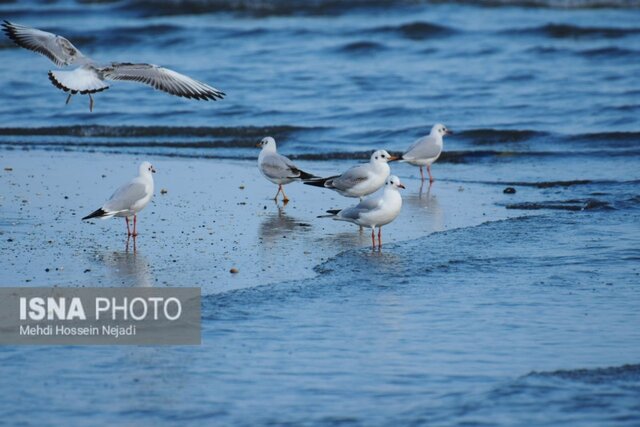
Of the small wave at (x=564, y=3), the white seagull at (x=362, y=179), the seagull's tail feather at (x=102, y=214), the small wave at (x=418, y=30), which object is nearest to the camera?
the seagull's tail feather at (x=102, y=214)

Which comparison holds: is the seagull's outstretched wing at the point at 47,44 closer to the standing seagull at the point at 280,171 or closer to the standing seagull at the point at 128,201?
the standing seagull at the point at 280,171

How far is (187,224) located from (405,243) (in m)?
2.03

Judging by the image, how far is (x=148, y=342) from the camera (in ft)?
21.9

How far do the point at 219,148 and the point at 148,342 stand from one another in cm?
1016

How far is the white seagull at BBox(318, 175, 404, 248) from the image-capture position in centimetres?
966

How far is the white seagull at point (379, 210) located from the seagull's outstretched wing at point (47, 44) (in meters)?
3.90

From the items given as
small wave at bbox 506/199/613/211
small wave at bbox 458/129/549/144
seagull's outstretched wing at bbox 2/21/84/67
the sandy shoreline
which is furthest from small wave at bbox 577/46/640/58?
seagull's outstretched wing at bbox 2/21/84/67

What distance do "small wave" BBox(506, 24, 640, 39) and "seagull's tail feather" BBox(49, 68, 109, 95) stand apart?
1643 cm

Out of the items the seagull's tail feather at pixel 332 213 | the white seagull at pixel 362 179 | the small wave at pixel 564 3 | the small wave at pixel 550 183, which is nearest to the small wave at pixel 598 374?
the seagull's tail feather at pixel 332 213

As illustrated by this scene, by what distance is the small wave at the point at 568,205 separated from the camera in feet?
36.8

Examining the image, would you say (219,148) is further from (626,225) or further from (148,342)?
(148,342)

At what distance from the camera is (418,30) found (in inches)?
1066

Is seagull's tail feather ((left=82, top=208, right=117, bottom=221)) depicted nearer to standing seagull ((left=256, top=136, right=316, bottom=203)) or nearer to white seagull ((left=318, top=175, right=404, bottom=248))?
white seagull ((left=318, top=175, right=404, bottom=248))

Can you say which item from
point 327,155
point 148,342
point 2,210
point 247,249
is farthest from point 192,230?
point 327,155
